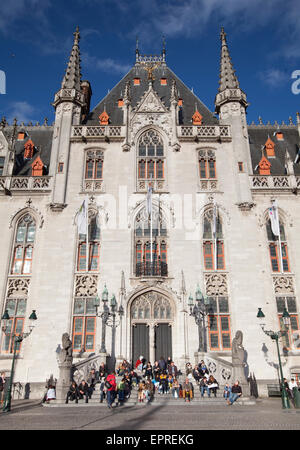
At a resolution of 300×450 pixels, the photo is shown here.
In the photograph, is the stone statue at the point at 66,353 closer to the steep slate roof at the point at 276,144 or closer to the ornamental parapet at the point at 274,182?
the ornamental parapet at the point at 274,182

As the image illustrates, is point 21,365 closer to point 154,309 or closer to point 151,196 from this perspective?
point 154,309

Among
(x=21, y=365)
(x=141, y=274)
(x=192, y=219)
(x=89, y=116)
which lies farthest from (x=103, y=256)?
(x=89, y=116)

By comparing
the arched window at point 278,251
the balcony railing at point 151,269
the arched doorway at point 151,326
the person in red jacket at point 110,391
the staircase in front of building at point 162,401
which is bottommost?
the staircase in front of building at point 162,401

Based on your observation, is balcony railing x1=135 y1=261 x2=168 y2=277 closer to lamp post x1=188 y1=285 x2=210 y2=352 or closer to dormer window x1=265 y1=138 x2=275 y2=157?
lamp post x1=188 y1=285 x2=210 y2=352

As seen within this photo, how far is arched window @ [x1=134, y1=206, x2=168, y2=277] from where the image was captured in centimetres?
2358

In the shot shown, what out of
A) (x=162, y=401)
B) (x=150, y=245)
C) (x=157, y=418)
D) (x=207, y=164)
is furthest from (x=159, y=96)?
(x=157, y=418)

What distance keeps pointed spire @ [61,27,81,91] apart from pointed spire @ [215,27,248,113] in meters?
12.5

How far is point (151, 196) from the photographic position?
24.5 meters

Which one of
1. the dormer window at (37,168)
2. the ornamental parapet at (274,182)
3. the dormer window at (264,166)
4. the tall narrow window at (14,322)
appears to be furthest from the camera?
the dormer window at (264,166)

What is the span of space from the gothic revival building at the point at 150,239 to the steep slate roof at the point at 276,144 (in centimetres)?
20

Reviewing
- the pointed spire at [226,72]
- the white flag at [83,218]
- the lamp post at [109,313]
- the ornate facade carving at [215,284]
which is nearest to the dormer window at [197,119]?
the pointed spire at [226,72]

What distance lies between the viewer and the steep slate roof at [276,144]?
28.4 metres

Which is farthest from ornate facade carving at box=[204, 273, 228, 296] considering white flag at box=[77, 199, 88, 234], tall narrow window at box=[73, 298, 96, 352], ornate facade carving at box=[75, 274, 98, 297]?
white flag at box=[77, 199, 88, 234]

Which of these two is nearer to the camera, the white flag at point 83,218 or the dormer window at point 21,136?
the white flag at point 83,218
